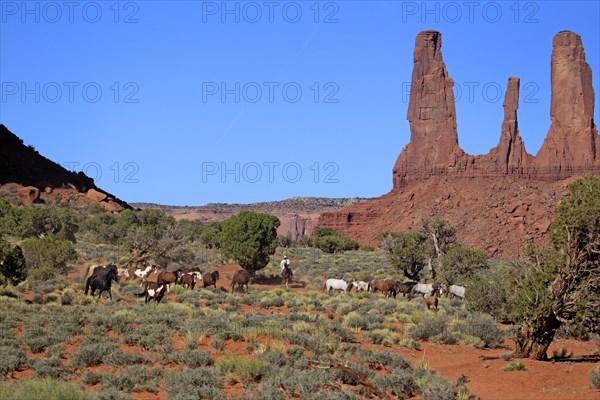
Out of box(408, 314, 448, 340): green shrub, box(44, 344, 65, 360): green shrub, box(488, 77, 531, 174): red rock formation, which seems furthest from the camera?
box(488, 77, 531, 174): red rock formation

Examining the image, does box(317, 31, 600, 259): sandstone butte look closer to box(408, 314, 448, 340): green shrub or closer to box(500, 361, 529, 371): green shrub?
box(408, 314, 448, 340): green shrub

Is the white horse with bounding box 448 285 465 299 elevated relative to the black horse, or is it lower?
lower

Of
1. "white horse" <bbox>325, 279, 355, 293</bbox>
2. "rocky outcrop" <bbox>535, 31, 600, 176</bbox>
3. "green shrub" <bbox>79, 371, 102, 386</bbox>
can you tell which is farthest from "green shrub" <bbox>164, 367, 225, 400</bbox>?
"rocky outcrop" <bbox>535, 31, 600, 176</bbox>

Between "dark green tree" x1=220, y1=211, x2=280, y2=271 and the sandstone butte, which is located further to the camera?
the sandstone butte

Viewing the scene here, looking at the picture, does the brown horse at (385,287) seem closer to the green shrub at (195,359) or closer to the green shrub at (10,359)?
the green shrub at (195,359)

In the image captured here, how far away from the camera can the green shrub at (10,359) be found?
45.6 ft

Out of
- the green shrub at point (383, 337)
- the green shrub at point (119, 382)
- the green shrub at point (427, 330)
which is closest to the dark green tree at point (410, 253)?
the green shrub at point (427, 330)

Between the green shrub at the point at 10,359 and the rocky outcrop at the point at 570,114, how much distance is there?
11059 cm

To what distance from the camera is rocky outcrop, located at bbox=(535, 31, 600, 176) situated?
11569 centimetres

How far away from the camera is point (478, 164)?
119812mm

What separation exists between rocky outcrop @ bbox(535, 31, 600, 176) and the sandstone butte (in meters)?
0.16

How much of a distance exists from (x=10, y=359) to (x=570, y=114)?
118542 millimetres

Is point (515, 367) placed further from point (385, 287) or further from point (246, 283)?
point (246, 283)

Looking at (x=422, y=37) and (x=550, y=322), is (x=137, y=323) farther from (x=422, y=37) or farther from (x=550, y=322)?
(x=422, y=37)
